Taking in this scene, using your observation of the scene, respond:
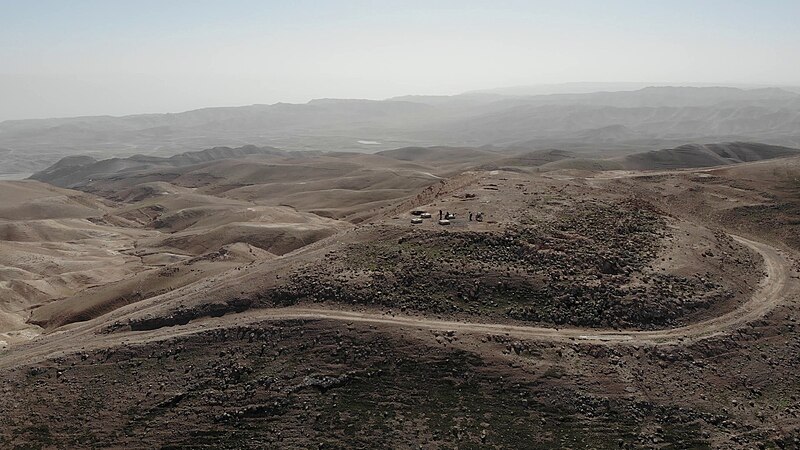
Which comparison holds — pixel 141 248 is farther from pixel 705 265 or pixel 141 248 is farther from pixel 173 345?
Answer: pixel 705 265

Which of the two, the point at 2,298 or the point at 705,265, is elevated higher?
the point at 705,265

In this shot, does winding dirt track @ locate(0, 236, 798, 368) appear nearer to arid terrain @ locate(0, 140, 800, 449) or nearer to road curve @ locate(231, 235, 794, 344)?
road curve @ locate(231, 235, 794, 344)

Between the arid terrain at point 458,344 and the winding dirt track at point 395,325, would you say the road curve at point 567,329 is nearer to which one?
the winding dirt track at point 395,325

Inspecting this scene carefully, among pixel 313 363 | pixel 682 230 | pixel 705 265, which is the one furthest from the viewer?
pixel 682 230

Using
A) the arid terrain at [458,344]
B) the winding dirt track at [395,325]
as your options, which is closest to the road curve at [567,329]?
the winding dirt track at [395,325]

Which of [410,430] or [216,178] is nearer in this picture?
[410,430]

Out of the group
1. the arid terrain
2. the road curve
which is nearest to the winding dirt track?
the road curve

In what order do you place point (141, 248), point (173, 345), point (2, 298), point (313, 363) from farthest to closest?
point (141, 248)
point (2, 298)
point (173, 345)
point (313, 363)

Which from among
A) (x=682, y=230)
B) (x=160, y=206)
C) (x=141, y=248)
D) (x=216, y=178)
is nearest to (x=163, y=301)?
(x=682, y=230)

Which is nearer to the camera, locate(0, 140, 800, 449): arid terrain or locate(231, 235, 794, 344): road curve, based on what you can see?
locate(0, 140, 800, 449): arid terrain
